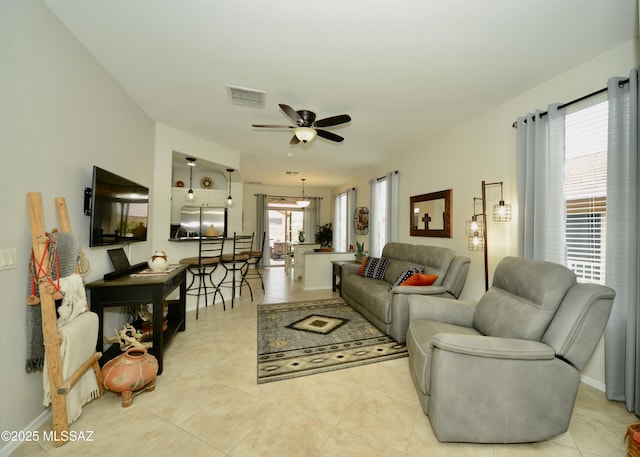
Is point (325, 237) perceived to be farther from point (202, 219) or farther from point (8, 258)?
point (8, 258)

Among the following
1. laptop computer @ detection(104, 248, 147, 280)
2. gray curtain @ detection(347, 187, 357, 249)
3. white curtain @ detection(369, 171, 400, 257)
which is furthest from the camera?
gray curtain @ detection(347, 187, 357, 249)

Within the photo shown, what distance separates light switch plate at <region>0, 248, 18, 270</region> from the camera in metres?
1.41

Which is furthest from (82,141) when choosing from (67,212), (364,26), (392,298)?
(392,298)

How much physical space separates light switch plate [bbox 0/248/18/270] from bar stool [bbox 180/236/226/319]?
2229mm

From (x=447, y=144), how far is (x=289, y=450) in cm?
402

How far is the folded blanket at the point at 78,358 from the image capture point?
1.55 m

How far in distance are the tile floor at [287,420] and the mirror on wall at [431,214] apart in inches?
86.8

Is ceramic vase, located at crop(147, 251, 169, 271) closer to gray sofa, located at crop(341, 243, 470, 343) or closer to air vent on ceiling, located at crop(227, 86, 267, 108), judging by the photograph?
air vent on ceiling, located at crop(227, 86, 267, 108)

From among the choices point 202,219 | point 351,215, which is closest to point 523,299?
point 202,219

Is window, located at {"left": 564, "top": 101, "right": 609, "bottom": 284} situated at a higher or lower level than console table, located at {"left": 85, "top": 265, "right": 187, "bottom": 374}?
higher

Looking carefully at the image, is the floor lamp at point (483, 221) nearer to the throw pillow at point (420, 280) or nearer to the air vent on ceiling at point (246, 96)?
the throw pillow at point (420, 280)

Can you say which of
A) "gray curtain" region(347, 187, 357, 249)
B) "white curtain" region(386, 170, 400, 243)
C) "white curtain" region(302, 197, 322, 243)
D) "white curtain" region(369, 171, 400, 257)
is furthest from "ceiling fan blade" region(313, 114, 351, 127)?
"white curtain" region(302, 197, 322, 243)

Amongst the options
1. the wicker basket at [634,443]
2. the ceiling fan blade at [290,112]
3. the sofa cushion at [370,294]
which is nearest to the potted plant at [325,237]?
the sofa cushion at [370,294]

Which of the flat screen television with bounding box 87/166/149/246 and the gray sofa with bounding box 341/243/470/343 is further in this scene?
the gray sofa with bounding box 341/243/470/343
